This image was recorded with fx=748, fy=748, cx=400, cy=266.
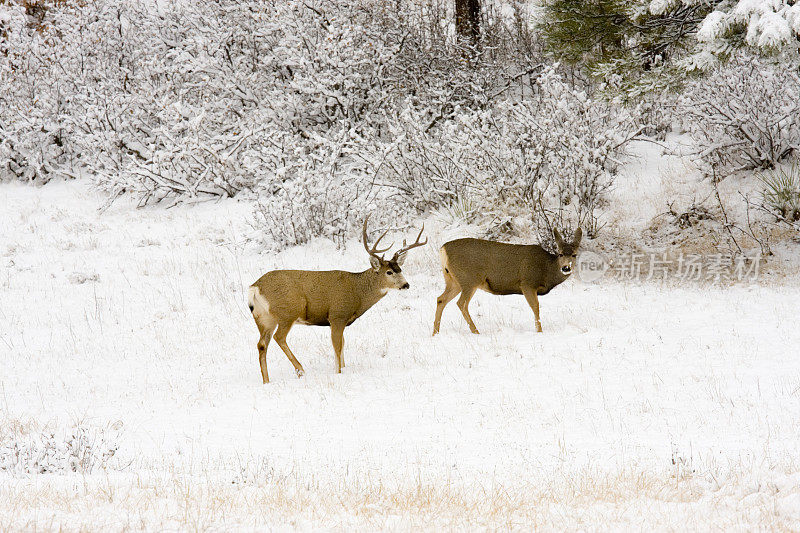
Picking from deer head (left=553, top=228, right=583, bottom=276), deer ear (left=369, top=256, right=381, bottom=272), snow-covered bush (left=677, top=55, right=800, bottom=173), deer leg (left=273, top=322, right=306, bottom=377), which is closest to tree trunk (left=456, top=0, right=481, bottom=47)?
snow-covered bush (left=677, top=55, right=800, bottom=173)

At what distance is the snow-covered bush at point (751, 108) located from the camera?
12828mm

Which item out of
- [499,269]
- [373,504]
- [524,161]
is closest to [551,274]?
[499,269]

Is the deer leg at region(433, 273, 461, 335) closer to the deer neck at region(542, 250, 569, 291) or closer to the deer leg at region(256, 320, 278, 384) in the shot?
the deer neck at region(542, 250, 569, 291)

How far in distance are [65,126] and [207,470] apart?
17.2 meters

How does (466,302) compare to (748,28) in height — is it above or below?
below

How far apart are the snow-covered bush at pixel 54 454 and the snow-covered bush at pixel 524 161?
8073 mm

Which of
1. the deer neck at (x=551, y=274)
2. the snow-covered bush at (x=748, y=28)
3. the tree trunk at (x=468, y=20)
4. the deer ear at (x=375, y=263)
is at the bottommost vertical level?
the deer neck at (x=551, y=274)

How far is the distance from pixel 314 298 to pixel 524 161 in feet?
21.1

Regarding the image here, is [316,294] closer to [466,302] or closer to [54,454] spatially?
[466,302]

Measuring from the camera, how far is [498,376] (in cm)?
769

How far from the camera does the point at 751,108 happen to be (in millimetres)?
12797

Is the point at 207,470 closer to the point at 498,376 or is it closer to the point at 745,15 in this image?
the point at 498,376

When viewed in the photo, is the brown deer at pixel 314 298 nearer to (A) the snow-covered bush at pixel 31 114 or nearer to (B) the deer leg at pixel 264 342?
(B) the deer leg at pixel 264 342

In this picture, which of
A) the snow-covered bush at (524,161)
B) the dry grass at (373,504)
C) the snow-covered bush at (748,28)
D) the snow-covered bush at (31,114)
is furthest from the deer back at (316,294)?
the snow-covered bush at (31,114)
